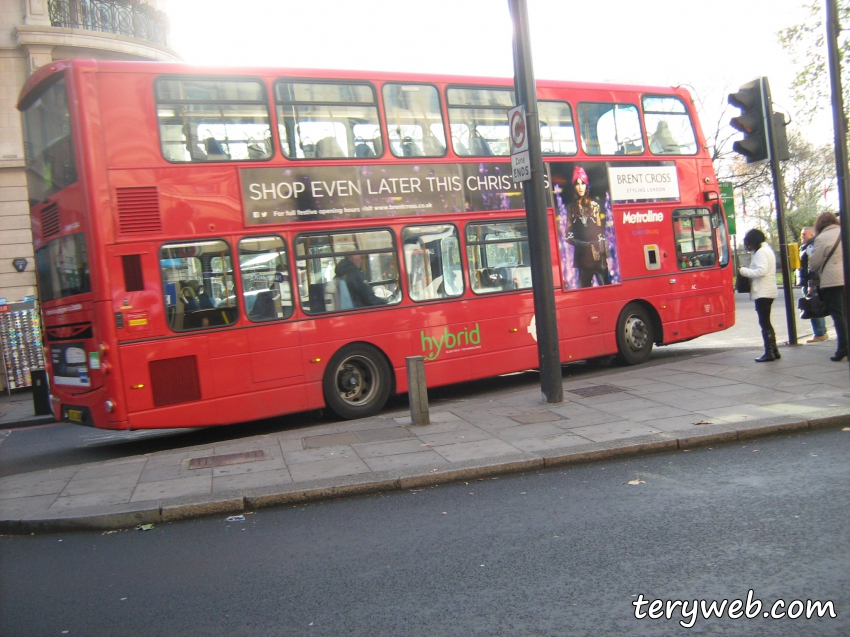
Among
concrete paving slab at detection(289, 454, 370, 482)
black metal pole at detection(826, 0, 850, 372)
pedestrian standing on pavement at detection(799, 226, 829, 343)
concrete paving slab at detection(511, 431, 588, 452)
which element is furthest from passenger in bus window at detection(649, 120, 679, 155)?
concrete paving slab at detection(289, 454, 370, 482)

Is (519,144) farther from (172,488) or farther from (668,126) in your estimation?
(172,488)

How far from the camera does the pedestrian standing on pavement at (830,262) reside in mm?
10453

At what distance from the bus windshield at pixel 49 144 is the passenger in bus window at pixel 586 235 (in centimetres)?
690

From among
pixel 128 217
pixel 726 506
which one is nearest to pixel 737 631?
pixel 726 506

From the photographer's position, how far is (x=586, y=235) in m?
11.8

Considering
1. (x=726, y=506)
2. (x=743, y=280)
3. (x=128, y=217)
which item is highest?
(x=128, y=217)

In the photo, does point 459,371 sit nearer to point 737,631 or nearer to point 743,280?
point 743,280

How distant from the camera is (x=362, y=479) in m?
6.27

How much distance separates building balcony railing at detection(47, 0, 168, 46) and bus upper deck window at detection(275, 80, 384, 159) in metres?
12.0

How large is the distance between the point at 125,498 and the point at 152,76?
4.79 m

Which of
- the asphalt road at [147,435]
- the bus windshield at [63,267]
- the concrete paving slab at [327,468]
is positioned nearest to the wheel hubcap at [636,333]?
the asphalt road at [147,435]

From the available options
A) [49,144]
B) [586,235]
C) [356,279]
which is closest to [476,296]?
[356,279]

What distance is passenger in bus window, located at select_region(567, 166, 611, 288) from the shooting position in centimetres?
1162

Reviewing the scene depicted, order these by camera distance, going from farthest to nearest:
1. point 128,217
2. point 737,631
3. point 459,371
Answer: point 459,371
point 128,217
point 737,631
